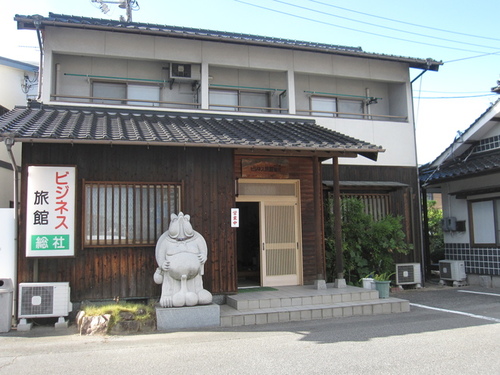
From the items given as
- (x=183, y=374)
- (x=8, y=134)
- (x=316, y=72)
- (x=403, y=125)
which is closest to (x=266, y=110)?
(x=316, y=72)

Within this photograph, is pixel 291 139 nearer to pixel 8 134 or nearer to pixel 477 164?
pixel 8 134

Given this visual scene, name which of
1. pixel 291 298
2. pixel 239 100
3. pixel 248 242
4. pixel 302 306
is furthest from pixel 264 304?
pixel 239 100

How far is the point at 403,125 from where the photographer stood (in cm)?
1375

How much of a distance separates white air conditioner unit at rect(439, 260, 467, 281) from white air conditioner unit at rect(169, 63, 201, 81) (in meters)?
9.10

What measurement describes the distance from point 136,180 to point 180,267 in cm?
219

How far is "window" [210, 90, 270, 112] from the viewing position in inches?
507

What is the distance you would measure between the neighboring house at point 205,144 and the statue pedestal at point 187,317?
1250 millimetres

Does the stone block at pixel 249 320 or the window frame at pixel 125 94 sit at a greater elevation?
the window frame at pixel 125 94

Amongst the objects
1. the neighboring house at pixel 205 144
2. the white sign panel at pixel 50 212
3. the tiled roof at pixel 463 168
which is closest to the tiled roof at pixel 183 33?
the neighboring house at pixel 205 144

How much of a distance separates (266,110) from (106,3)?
321 inches

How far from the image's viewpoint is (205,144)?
341 inches

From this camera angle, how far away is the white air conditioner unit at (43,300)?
812 centimetres

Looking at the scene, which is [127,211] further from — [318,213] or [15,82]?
[15,82]

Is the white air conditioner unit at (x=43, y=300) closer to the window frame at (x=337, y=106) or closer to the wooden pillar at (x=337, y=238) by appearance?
the wooden pillar at (x=337, y=238)
